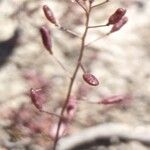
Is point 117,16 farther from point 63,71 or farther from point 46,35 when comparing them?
point 63,71

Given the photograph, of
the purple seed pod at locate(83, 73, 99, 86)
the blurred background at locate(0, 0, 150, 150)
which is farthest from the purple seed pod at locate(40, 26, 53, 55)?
the blurred background at locate(0, 0, 150, 150)

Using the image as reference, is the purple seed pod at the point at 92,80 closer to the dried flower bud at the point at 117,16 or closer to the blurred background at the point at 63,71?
the dried flower bud at the point at 117,16

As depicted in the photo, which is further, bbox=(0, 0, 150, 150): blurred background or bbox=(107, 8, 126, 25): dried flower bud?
bbox=(0, 0, 150, 150): blurred background

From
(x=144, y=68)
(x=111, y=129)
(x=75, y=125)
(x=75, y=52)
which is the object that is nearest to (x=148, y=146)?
(x=111, y=129)

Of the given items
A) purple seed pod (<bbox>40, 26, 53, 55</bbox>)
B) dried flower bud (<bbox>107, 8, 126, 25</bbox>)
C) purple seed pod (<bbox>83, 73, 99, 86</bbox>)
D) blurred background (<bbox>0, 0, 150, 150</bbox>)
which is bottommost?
blurred background (<bbox>0, 0, 150, 150</bbox>)

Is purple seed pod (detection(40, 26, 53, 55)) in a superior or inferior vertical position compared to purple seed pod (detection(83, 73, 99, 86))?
superior

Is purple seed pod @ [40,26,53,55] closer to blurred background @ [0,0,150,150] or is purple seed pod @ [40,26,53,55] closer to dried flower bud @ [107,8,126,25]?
dried flower bud @ [107,8,126,25]

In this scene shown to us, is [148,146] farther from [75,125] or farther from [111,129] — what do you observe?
[75,125]

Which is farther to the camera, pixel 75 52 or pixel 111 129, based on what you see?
pixel 75 52
